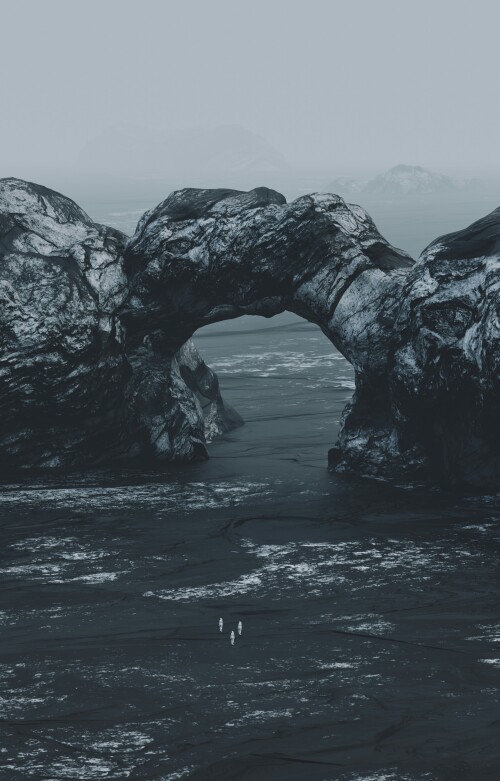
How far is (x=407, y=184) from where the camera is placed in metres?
60.4

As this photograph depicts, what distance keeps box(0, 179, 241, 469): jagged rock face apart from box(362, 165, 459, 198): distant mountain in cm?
5050

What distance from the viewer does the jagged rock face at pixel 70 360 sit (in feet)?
26.9

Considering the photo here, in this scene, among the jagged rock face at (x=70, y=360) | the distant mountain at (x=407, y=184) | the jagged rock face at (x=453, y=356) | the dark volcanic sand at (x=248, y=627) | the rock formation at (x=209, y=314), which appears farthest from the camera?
the distant mountain at (x=407, y=184)

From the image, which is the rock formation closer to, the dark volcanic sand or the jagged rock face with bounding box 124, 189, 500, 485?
the jagged rock face with bounding box 124, 189, 500, 485

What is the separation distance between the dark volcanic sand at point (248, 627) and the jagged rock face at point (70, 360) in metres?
0.47

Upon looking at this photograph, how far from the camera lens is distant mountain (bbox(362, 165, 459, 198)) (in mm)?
59500

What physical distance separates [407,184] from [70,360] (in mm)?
54110

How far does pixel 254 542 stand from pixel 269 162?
400 ft

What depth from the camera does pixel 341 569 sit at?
6.15 meters

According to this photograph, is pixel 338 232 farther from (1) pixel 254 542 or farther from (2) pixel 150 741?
(2) pixel 150 741

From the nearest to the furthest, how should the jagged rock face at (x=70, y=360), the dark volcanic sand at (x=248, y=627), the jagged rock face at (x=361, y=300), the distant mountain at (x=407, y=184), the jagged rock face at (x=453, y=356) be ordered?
the dark volcanic sand at (x=248, y=627), the jagged rock face at (x=453, y=356), the jagged rock face at (x=361, y=300), the jagged rock face at (x=70, y=360), the distant mountain at (x=407, y=184)

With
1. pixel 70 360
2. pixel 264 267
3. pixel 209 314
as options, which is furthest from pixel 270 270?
pixel 70 360

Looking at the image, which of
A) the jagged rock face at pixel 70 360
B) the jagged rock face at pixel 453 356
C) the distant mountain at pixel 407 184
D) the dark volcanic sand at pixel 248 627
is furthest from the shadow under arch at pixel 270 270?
the distant mountain at pixel 407 184

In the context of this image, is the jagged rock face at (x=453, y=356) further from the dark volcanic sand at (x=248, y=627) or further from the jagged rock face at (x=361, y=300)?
the dark volcanic sand at (x=248, y=627)
